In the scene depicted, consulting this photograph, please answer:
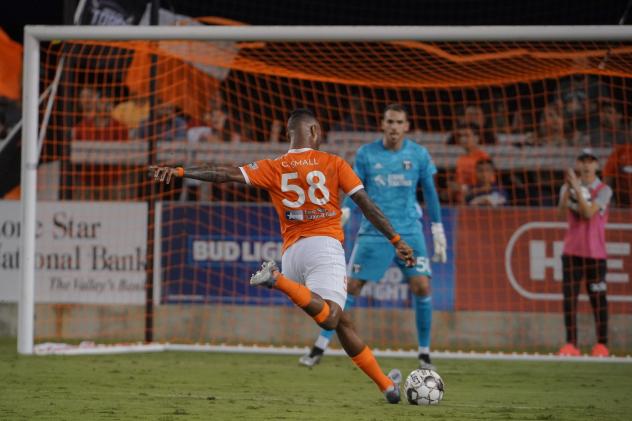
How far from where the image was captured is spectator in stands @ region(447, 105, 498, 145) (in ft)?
46.3

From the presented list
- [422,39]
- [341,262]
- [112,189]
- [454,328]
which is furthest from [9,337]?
[341,262]

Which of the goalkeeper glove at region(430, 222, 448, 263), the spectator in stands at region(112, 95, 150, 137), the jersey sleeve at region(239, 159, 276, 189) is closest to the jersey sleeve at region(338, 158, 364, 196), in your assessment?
the jersey sleeve at region(239, 159, 276, 189)

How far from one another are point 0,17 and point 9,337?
539cm

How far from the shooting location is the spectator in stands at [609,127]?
1331 cm

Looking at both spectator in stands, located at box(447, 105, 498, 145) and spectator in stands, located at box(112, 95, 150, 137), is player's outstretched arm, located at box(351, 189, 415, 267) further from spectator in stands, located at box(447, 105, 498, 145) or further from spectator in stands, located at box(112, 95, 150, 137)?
spectator in stands, located at box(112, 95, 150, 137)

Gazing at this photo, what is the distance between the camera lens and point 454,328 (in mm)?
13203

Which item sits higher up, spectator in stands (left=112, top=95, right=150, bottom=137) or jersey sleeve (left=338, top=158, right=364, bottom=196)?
spectator in stands (left=112, top=95, right=150, bottom=137)

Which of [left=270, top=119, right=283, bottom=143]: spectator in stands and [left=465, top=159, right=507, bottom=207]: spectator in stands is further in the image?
[left=270, top=119, right=283, bottom=143]: spectator in stands

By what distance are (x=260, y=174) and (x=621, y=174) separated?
6.90 m

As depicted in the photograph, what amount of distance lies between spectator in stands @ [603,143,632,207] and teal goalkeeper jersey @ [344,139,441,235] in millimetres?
3808

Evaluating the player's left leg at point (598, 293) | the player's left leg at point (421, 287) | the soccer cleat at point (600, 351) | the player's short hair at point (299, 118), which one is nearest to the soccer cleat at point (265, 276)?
the player's short hair at point (299, 118)

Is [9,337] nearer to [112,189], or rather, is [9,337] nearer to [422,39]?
[112,189]

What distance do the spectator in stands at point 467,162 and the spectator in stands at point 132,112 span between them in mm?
4043

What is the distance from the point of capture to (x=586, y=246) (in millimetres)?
12211
